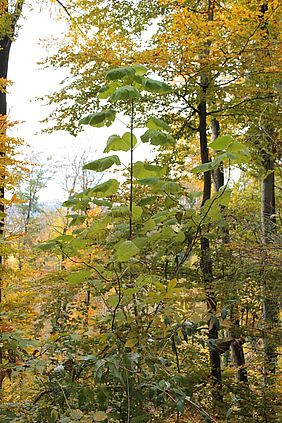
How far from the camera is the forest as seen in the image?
1305 mm

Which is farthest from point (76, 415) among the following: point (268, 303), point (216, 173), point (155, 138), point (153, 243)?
point (216, 173)

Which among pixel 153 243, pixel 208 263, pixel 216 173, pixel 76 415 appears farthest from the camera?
pixel 216 173

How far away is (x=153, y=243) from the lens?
4.67 ft

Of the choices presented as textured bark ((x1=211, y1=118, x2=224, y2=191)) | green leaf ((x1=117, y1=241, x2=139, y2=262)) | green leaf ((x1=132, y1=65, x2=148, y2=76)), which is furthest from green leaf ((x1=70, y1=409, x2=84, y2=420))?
textured bark ((x1=211, y1=118, x2=224, y2=191))

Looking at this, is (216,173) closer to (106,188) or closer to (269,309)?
(269,309)

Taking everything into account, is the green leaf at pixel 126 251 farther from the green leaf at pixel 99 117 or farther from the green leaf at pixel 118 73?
the green leaf at pixel 118 73

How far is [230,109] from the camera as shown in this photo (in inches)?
178

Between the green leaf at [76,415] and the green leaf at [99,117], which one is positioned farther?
the green leaf at [99,117]

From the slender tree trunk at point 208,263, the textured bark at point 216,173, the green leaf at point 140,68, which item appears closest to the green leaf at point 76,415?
the green leaf at point 140,68

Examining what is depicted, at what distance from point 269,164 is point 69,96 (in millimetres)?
3272

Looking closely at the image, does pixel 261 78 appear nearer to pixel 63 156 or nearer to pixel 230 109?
pixel 230 109

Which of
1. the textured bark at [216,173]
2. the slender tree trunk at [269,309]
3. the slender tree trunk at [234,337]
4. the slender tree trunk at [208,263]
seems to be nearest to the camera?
the slender tree trunk at [269,309]

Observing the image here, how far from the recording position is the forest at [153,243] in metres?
1.30

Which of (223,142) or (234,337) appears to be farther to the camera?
(234,337)
